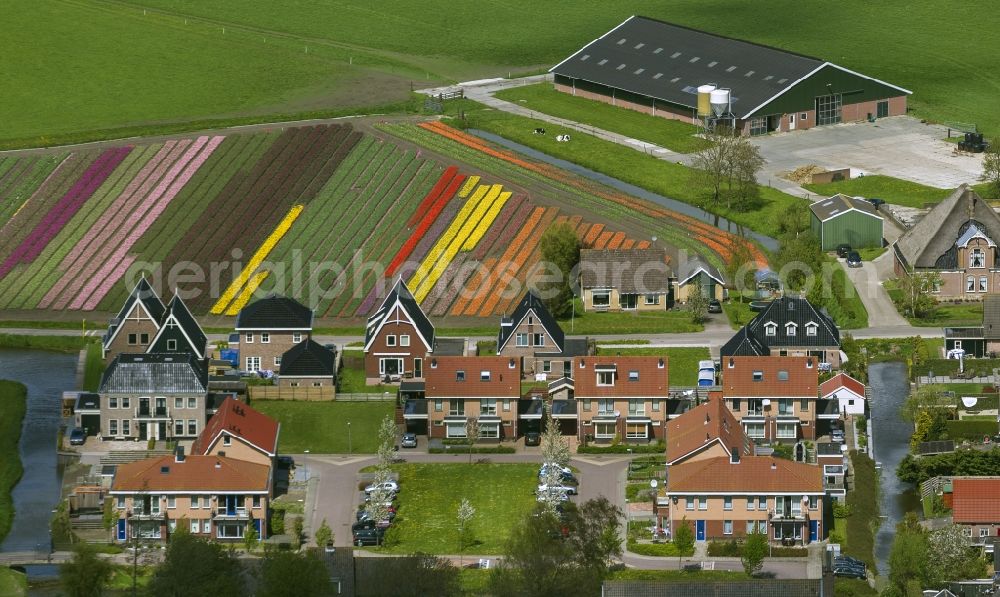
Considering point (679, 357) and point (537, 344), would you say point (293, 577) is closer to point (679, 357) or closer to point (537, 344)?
point (537, 344)

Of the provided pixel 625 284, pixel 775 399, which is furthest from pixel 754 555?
pixel 625 284

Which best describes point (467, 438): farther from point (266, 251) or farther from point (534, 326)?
point (266, 251)

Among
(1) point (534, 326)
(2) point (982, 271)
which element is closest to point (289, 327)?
(1) point (534, 326)

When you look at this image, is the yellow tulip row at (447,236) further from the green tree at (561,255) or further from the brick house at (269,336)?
the brick house at (269,336)

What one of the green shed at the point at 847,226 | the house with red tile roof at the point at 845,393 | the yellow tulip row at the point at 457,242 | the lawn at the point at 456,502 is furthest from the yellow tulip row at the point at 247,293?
the house with red tile roof at the point at 845,393

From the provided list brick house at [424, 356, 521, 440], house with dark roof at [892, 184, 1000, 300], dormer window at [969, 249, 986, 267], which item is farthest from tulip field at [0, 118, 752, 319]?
brick house at [424, 356, 521, 440]

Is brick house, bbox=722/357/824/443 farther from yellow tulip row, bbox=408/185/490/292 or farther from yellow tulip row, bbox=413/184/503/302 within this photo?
yellow tulip row, bbox=408/185/490/292
